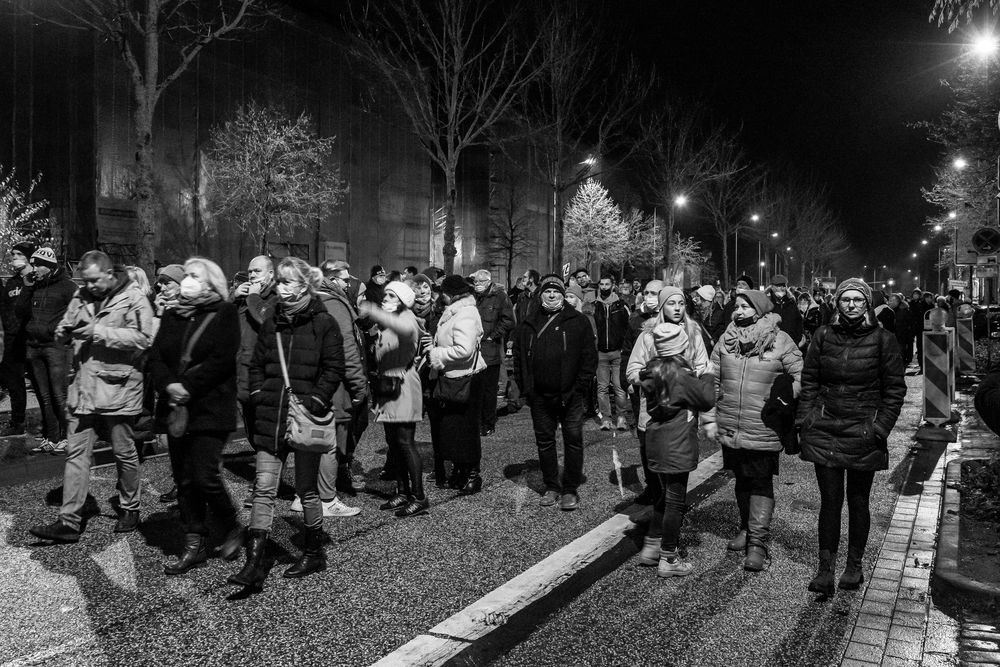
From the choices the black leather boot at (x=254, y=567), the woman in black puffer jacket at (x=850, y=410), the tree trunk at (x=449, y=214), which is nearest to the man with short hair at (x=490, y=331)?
the black leather boot at (x=254, y=567)

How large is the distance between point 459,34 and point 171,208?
13380mm

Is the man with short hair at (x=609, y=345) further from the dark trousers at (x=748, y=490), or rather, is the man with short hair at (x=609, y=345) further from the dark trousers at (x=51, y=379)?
the dark trousers at (x=51, y=379)

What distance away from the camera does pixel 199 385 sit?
5.32 meters

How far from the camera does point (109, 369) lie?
6188 mm

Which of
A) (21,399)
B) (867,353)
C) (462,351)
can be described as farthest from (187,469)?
(21,399)

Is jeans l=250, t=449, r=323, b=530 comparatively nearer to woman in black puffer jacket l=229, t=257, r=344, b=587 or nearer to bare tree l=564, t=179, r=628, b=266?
woman in black puffer jacket l=229, t=257, r=344, b=587

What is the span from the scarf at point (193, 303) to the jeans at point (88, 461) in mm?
1334

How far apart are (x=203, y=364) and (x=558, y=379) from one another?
296cm

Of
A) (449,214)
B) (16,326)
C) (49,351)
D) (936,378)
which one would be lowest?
(936,378)

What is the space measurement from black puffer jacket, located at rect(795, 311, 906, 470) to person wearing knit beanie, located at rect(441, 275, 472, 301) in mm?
3201

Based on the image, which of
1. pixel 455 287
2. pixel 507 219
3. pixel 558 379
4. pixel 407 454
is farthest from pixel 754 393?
pixel 507 219

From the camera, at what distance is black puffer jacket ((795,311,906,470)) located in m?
5.02

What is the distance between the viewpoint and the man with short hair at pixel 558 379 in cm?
710

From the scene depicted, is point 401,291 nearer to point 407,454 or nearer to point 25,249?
point 407,454
